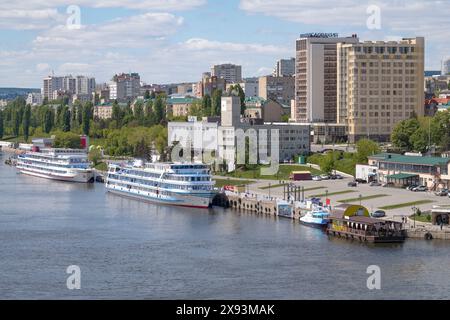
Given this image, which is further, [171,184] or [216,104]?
[216,104]

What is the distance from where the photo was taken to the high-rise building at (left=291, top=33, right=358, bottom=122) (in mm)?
56031

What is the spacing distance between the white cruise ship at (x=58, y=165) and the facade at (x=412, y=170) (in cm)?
1551

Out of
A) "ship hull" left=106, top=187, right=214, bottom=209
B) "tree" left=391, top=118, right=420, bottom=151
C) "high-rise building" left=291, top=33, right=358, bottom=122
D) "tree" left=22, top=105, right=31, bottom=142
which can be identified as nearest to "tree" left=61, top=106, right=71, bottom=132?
"tree" left=22, top=105, right=31, bottom=142

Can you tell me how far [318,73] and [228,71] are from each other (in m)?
62.3

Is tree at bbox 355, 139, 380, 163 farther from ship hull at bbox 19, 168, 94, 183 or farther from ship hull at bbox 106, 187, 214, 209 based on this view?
ship hull at bbox 19, 168, 94, 183

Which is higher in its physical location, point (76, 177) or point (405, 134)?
point (405, 134)

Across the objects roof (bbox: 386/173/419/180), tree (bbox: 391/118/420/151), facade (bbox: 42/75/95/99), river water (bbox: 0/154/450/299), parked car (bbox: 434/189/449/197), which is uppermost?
facade (bbox: 42/75/95/99)

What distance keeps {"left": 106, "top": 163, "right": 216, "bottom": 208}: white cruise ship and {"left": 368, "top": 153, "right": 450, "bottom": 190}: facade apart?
629 cm

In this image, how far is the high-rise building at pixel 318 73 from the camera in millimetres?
56031

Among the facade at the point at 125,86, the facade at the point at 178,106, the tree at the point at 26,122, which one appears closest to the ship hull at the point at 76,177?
the facade at the point at 178,106

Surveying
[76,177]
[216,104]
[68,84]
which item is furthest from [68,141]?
[68,84]

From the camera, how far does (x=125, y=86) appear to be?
401 ft

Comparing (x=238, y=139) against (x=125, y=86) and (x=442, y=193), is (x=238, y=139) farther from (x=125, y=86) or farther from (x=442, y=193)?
(x=125, y=86)

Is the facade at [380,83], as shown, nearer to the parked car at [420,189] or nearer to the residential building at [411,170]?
the residential building at [411,170]
